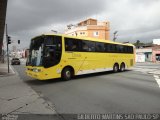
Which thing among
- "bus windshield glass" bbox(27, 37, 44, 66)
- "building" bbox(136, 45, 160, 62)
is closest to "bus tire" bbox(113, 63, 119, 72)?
"bus windshield glass" bbox(27, 37, 44, 66)

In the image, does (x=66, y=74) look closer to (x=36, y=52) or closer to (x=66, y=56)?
(x=66, y=56)

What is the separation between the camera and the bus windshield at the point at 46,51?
33.6 feet

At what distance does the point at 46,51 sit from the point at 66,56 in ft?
5.69

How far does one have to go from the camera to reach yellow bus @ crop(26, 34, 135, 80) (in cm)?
1037

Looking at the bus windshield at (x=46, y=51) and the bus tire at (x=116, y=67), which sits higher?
the bus windshield at (x=46, y=51)

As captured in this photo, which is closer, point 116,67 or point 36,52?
point 36,52

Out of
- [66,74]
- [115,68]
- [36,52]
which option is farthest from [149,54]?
[36,52]

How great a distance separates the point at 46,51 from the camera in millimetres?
10281

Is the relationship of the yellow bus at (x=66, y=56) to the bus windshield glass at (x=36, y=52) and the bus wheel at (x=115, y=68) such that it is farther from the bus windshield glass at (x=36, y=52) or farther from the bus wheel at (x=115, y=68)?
the bus wheel at (x=115, y=68)

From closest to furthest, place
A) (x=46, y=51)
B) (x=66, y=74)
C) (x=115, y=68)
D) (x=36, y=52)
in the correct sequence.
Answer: (x=46, y=51) → (x=36, y=52) → (x=66, y=74) → (x=115, y=68)

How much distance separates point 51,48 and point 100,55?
561 cm

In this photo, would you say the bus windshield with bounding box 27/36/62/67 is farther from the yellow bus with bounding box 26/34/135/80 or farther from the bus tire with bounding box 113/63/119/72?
the bus tire with bounding box 113/63/119/72

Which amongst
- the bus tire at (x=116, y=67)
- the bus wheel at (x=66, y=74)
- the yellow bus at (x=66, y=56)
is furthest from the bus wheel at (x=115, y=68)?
the bus wheel at (x=66, y=74)

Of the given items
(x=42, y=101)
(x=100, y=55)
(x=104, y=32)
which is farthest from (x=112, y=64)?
(x=104, y=32)
